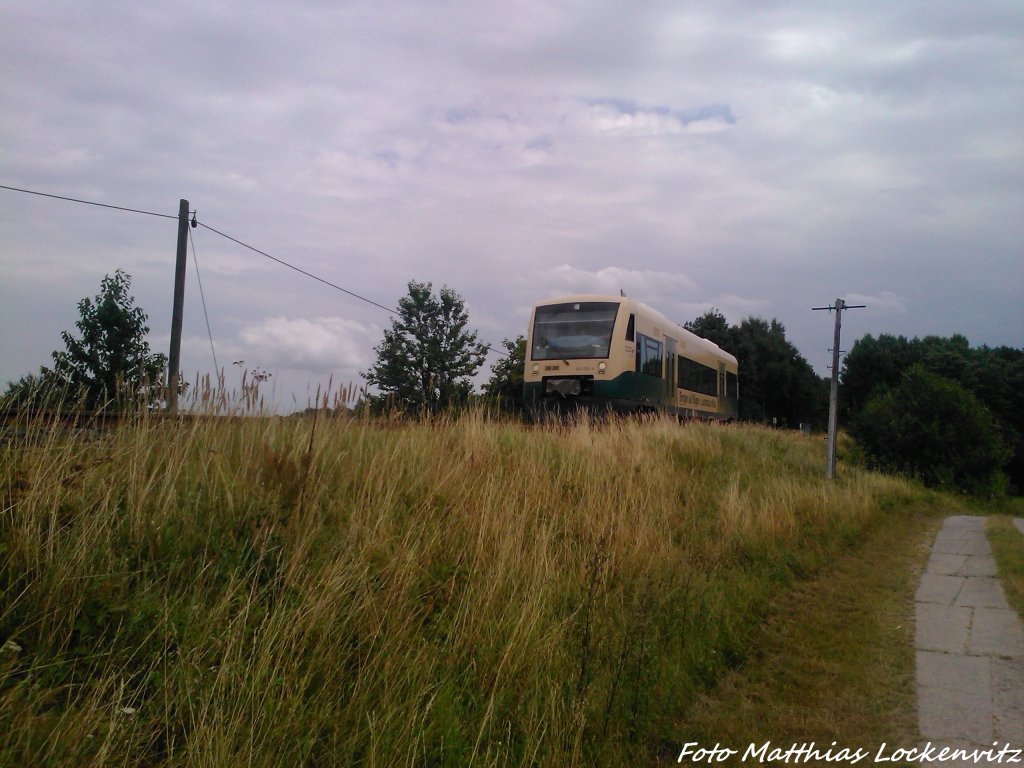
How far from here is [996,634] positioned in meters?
6.47

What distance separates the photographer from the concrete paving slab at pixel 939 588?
7.75 metres

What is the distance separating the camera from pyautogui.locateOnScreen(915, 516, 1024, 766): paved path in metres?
4.52

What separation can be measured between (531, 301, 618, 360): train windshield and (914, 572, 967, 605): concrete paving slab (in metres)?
8.85

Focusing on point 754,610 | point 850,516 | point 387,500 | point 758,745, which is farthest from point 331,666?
point 850,516

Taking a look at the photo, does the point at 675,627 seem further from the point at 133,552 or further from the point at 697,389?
the point at 697,389

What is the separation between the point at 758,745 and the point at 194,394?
4.31 m

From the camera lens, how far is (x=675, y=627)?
5520 millimetres

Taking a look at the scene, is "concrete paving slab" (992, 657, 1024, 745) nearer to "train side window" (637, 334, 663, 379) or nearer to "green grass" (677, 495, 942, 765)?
"green grass" (677, 495, 942, 765)

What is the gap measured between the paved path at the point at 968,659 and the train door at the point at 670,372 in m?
10.8

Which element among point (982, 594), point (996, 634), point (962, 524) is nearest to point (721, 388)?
point (962, 524)

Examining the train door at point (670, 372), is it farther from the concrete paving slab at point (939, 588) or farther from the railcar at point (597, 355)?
the concrete paving slab at point (939, 588)

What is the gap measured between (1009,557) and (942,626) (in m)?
4.22

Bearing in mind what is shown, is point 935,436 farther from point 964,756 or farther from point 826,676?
point 964,756

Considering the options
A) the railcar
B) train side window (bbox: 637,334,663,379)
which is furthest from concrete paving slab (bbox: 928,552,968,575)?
train side window (bbox: 637,334,663,379)
